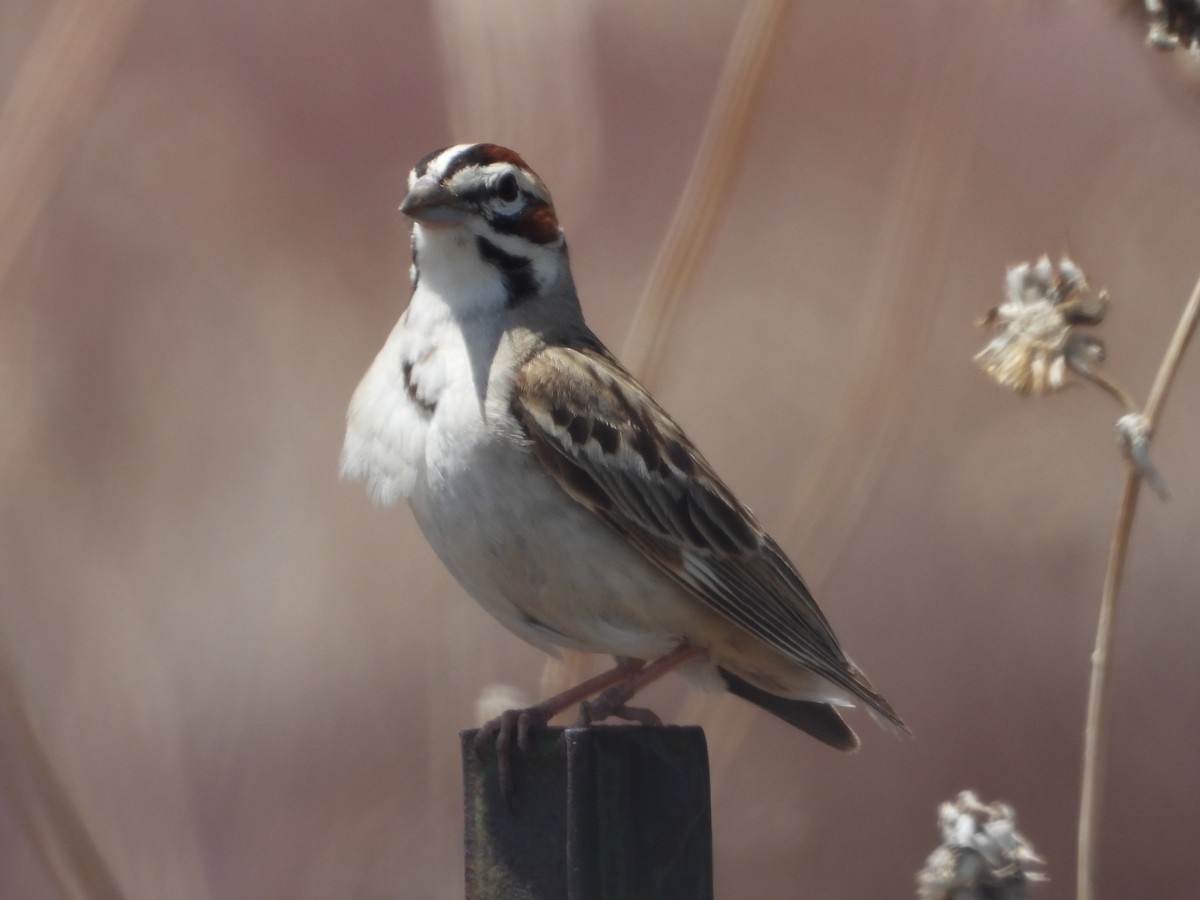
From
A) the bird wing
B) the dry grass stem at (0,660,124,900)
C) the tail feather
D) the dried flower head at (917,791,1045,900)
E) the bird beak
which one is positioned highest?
the bird beak

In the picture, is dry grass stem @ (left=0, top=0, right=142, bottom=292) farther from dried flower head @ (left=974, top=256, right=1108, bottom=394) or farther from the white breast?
dried flower head @ (left=974, top=256, right=1108, bottom=394)

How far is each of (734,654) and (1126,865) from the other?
143cm

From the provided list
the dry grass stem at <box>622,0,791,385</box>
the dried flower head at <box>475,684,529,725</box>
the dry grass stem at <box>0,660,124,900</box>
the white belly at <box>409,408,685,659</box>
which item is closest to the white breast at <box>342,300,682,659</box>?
the white belly at <box>409,408,685,659</box>

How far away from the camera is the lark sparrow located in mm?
2145

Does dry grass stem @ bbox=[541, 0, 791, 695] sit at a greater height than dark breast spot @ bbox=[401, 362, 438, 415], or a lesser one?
greater

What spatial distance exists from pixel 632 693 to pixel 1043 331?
644 mm

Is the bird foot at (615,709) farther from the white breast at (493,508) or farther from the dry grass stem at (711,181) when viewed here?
the dry grass stem at (711,181)

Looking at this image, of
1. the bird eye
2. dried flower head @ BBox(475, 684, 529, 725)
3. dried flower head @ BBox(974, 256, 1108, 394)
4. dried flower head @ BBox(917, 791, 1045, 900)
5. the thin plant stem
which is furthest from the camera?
the bird eye

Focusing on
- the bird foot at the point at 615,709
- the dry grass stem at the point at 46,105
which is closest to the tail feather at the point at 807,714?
the bird foot at the point at 615,709

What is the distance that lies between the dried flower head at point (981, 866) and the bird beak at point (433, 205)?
1050 mm

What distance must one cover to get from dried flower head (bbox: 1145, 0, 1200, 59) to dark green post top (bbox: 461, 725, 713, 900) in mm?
884

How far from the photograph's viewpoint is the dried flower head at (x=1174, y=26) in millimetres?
1812

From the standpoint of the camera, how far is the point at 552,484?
7.16 feet

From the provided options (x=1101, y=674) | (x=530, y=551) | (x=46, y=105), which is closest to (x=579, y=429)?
(x=530, y=551)
